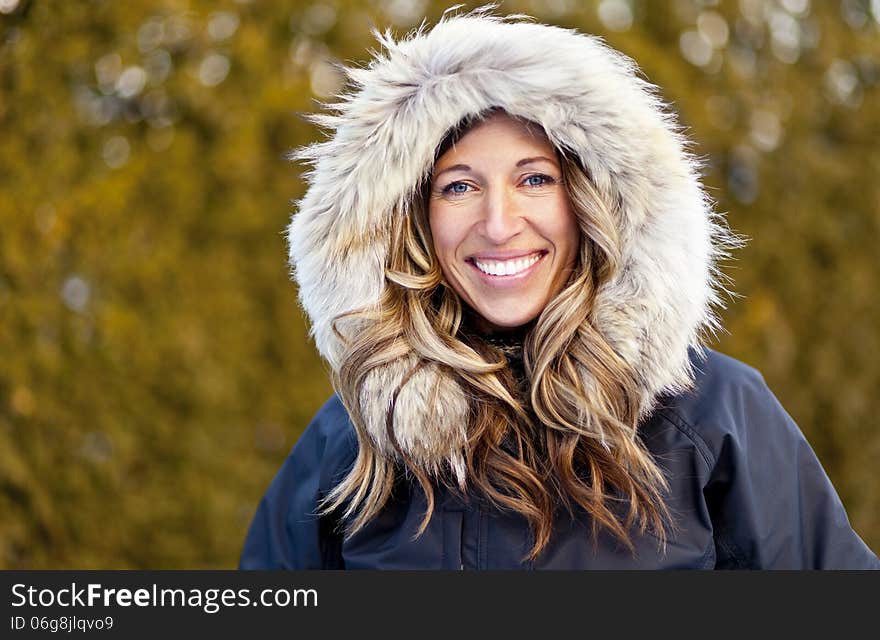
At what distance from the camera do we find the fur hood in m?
2.02

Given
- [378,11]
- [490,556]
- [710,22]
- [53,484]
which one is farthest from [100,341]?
[710,22]

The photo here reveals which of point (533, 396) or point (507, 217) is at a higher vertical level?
point (507, 217)

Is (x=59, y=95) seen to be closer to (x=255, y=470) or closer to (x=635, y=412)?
(x=255, y=470)

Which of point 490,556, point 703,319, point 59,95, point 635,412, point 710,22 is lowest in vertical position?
Answer: point 490,556

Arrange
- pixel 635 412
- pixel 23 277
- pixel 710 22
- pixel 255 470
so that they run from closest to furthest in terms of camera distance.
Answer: pixel 635 412, pixel 23 277, pixel 255 470, pixel 710 22

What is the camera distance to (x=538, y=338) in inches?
81.7

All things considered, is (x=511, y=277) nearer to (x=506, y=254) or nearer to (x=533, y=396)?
Result: (x=506, y=254)

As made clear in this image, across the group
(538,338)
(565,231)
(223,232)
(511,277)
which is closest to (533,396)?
(538,338)

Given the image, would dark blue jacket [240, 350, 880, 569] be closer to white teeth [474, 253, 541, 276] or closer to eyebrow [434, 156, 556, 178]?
white teeth [474, 253, 541, 276]

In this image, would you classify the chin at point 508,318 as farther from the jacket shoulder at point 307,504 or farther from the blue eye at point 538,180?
the jacket shoulder at point 307,504

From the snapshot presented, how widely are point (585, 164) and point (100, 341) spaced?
7.32 ft

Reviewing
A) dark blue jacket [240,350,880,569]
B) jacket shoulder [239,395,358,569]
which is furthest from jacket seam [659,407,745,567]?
jacket shoulder [239,395,358,569]

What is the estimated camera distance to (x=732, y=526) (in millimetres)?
2021

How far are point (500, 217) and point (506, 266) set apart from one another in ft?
0.37
